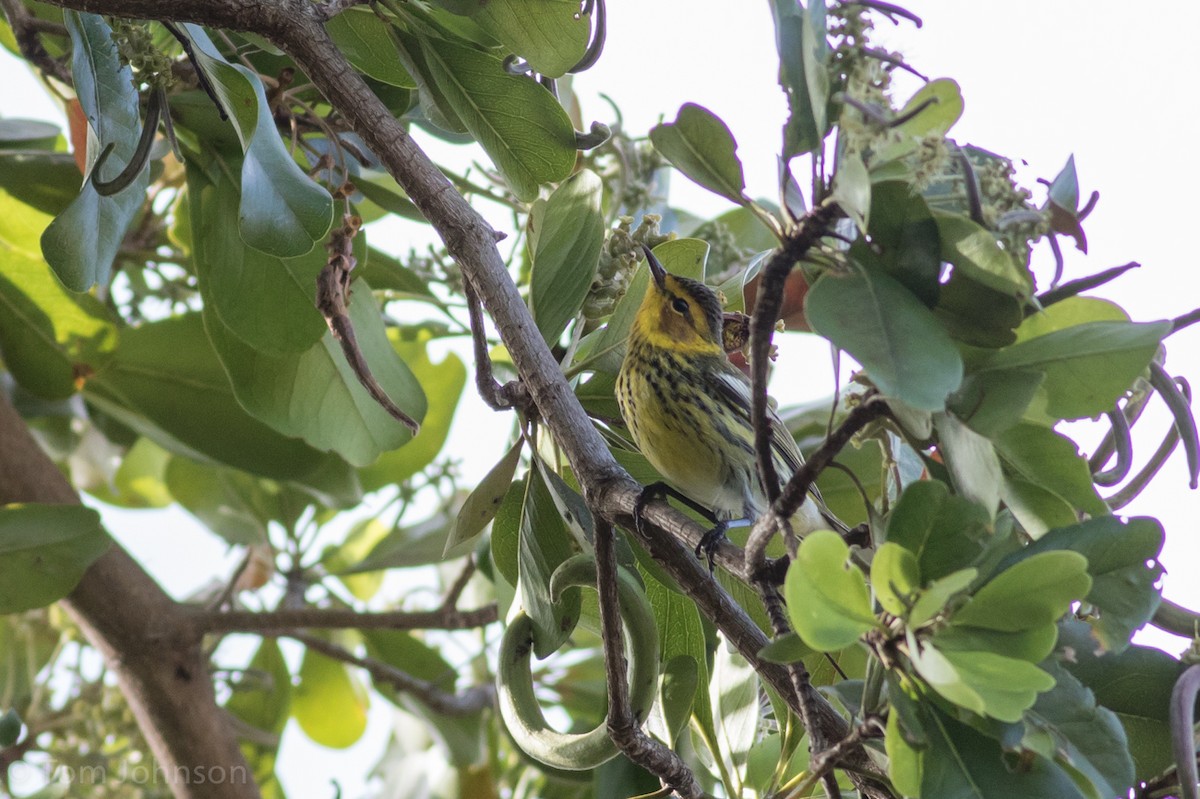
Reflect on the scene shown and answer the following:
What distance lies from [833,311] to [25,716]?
217cm

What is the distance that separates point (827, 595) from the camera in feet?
2.56

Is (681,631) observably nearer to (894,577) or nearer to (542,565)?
(542,565)

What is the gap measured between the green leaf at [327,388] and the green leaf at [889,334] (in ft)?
3.93

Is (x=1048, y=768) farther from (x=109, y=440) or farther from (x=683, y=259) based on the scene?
(x=109, y=440)

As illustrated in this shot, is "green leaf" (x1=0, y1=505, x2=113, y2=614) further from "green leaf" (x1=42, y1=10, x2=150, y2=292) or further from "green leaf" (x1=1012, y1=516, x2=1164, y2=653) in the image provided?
"green leaf" (x1=1012, y1=516, x2=1164, y2=653)

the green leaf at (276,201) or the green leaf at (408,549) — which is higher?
the green leaf at (276,201)

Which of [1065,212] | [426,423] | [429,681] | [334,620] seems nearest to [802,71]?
[1065,212]

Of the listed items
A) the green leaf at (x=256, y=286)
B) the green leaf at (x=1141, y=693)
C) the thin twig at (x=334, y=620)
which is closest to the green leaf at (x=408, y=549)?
the thin twig at (x=334, y=620)

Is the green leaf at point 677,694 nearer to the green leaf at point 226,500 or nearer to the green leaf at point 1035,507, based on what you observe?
the green leaf at point 1035,507

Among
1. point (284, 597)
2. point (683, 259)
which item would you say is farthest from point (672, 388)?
point (284, 597)

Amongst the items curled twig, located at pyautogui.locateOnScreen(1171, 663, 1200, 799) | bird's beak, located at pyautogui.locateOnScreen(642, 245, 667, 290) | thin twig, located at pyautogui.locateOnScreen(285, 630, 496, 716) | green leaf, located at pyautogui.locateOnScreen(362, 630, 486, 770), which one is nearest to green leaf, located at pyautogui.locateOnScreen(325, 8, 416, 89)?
bird's beak, located at pyautogui.locateOnScreen(642, 245, 667, 290)

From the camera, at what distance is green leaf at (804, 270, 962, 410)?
0.71 metres

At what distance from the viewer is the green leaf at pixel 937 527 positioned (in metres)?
0.79

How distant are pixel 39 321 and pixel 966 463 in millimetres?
1905
